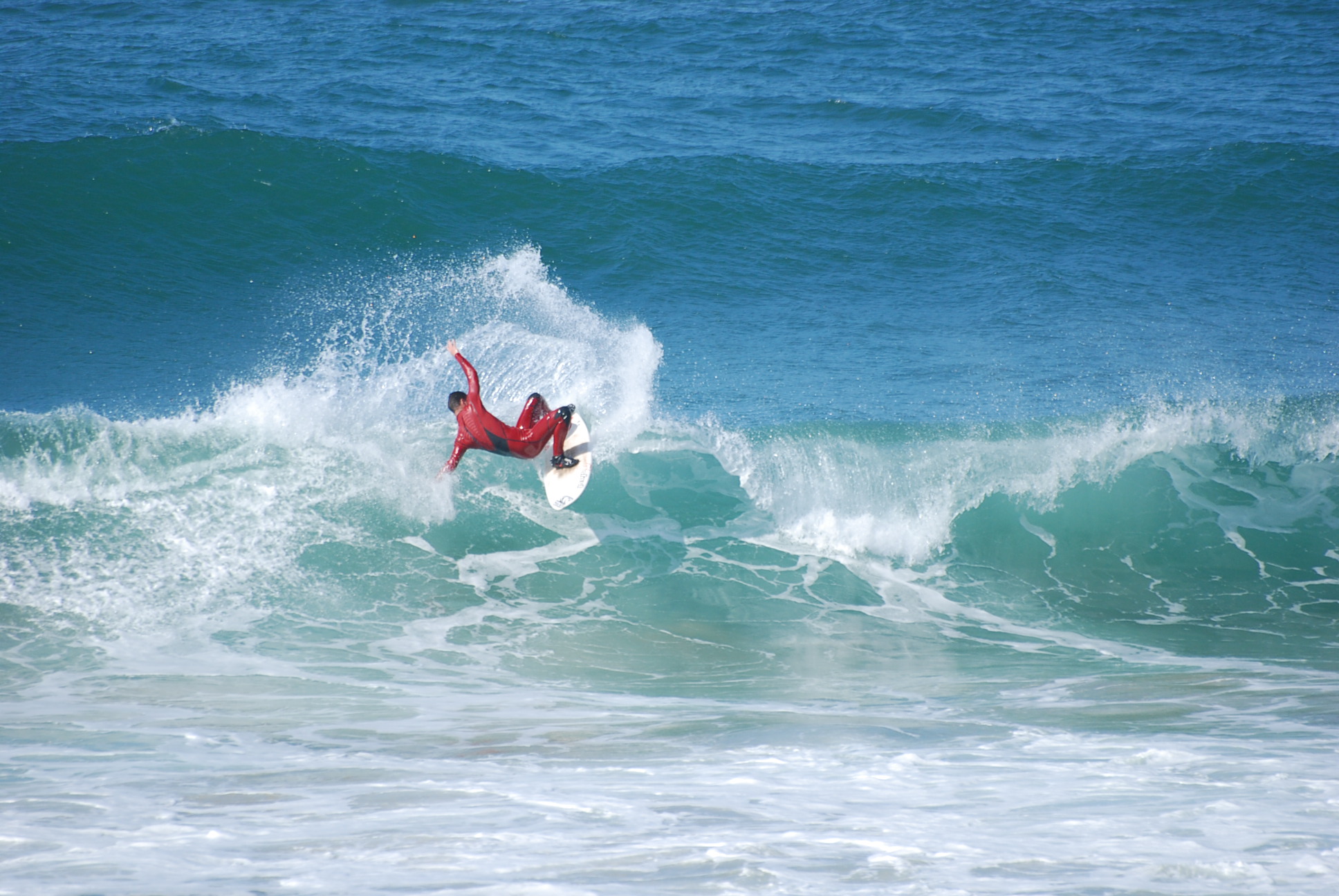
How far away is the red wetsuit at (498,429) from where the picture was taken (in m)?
6.62

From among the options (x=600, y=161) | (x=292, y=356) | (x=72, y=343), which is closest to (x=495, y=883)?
(x=292, y=356)

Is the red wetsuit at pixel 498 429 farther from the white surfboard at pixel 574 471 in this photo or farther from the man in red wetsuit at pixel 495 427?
A: the white surfboard at pixel 574 471

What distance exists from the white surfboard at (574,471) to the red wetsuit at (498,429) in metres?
0.71

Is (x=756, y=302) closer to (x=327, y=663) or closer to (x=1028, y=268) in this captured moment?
(x=1028, y=268)

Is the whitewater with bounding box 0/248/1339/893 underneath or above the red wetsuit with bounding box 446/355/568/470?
underneath

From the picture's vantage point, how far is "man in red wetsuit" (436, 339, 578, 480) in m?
6.62

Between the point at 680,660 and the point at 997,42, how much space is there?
70.0ft

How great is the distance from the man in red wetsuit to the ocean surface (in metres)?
1.54

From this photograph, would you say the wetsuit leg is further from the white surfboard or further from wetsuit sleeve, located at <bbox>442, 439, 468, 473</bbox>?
the white surfboard

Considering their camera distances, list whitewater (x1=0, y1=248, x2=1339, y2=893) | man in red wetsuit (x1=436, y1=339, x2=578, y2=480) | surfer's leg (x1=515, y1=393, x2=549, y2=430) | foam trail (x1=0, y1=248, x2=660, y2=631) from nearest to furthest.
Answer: whitewater (x1=0, y1=248, x2=1339, y2=893)
man in red wetsuit (x1=436, y1=339, x2=578, y2=480)
surfer's leg (x1=515, y1=393, x2=549, y2=430)
foam trail (x1=0, y1=248, x2=660, y2=631)

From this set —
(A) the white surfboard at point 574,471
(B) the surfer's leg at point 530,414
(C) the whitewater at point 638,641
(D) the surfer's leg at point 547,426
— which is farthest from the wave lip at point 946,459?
(B) the surfer's leg at point 530,414

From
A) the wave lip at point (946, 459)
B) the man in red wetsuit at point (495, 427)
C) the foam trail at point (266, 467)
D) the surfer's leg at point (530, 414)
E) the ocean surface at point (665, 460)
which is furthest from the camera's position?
the wave lip at point (946, 459)

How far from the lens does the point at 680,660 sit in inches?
276

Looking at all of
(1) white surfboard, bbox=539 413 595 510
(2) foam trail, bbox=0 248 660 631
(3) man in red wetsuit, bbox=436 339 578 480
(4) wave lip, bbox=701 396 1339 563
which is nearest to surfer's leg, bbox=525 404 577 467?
(3) man in red wetsuit, bbox=436 339 578 480
